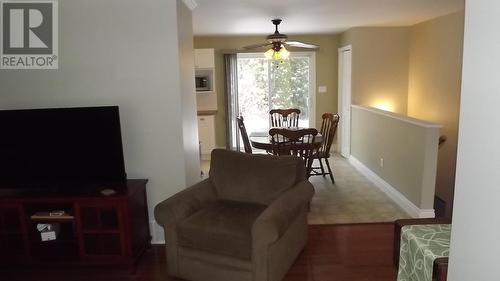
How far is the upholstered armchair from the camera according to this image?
2279 millimetres

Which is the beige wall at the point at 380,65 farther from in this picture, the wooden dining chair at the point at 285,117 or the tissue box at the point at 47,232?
the tissue box at the point at 47,232

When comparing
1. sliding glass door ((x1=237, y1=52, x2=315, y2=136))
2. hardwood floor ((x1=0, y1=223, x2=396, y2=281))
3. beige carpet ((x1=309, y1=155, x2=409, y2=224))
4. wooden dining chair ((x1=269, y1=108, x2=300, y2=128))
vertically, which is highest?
sliding glass door ((x1=237, y1=52, x2=315, y2=136))

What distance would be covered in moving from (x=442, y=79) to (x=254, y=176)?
148 inches

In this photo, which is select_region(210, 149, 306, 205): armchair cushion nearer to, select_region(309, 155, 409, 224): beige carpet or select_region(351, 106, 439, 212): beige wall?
select_region(309, 155, 409, 224): beige carpet

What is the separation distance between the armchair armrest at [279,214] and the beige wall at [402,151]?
150cm

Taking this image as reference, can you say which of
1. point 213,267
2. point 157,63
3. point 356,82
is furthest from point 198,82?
point 213,267

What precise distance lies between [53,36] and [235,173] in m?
1.87

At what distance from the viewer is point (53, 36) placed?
2.91 m

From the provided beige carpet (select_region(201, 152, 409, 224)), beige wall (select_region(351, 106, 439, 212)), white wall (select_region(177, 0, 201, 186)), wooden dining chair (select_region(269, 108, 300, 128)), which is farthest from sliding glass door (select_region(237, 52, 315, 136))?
white wall (select_region(177, 0, 201, 186))

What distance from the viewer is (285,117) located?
5.88 metres

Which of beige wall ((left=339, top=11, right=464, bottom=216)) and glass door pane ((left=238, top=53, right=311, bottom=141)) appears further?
glass door pane ((left=238, top=53, right=311, bottom=141))

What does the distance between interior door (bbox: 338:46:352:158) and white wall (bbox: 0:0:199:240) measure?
3982 millimetres

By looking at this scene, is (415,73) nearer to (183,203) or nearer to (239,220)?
(239,220)

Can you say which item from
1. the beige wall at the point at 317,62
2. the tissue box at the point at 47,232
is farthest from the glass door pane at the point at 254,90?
the tissue box at the point at 47,232
